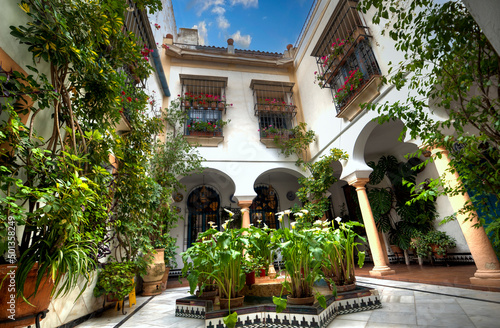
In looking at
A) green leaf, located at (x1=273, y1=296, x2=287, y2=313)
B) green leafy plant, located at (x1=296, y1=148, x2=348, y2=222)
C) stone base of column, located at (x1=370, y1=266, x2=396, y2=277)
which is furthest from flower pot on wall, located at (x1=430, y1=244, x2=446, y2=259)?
green leaf, located at (x1=273, y1=296, x2=287, y2=313)

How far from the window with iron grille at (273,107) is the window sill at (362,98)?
2.39 metres

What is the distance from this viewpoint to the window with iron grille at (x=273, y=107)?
7.70 meters

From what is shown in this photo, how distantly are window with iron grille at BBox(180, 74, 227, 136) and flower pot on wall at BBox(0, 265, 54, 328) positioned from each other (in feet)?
19.7

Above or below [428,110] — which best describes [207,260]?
below

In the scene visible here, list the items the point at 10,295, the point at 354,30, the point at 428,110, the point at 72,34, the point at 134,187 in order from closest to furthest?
1. the point at 10,295
2. the point at 72,34
3. the point at 134,187
4. the point at 428,110
5. the point at 354,30

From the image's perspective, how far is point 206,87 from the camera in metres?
8.27

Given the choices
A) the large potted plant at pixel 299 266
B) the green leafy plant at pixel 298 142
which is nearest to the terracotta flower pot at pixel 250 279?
the large potted plant at pixel 299 266

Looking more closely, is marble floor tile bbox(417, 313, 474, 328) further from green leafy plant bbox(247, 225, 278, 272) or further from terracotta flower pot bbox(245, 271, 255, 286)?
terracotta flower pot bbox(245, 271, 255, 286)

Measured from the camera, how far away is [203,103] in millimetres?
7684

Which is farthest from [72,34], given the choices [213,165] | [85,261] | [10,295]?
[213,165]

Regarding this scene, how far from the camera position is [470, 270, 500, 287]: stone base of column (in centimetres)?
304

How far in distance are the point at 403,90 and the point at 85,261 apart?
4.98 m

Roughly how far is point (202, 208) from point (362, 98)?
6.42 m

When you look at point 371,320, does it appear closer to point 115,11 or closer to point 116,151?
point 116,151
